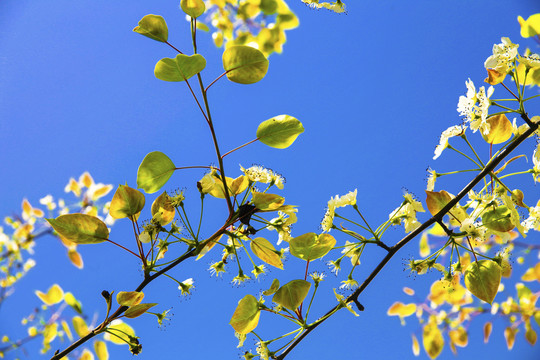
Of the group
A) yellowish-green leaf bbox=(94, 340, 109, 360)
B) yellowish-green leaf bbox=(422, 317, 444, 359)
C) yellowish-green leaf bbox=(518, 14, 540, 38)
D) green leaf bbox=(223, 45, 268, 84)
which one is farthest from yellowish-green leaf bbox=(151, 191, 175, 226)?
yellowish-green leaf bbox=(422, 317, 444, 359)

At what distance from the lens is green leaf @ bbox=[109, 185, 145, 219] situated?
68cm

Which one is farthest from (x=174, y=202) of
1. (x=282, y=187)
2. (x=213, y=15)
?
(x=213, y=15)

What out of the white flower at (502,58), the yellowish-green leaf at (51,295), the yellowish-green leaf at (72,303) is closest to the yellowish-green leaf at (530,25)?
the white flower at (502,58)

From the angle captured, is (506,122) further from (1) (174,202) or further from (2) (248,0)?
(2) (248,0)

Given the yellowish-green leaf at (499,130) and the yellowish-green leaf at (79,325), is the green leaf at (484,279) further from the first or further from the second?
the yellowish-green leaf at (79,325)

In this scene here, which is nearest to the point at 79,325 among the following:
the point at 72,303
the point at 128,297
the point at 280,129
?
the point at 72,303

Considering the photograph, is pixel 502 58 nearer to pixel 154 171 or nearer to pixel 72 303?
pixel 154 171

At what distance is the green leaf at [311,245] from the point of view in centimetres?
71

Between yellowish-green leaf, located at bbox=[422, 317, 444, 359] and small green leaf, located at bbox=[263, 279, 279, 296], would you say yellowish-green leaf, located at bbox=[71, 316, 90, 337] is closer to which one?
small green leaf, located at bbox=[263, 279, 279, 296]

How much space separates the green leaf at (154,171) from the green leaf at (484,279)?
577mm

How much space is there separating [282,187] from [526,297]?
147cm

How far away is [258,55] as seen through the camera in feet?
2.21

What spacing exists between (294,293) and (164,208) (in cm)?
30

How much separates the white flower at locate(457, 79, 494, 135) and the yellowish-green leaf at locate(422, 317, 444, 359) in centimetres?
106
